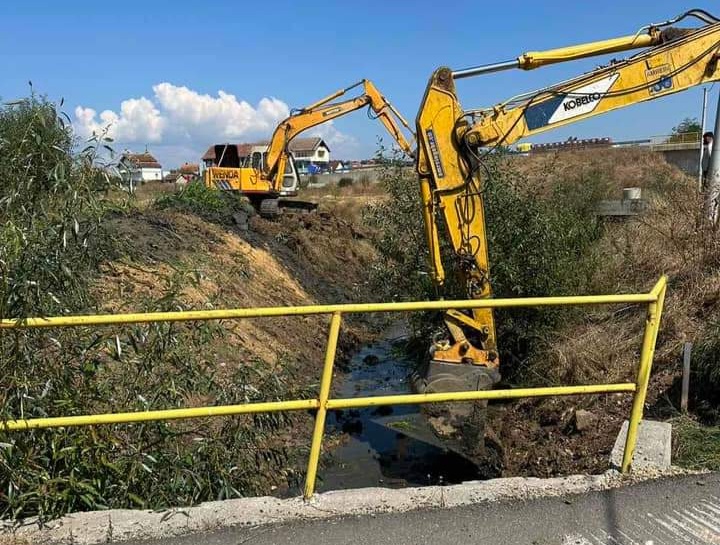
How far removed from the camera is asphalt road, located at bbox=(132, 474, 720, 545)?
3.17m

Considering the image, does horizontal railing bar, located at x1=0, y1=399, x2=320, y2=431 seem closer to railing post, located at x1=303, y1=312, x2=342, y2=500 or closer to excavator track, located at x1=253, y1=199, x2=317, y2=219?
railing post, located at x1=303, y1=312, x2=342, y2=500

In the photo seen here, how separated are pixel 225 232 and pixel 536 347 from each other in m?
8.71

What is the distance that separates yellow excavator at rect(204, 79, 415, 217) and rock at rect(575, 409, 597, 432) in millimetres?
9025

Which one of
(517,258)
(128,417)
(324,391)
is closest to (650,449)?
(324,391)

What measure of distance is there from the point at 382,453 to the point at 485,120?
411cm

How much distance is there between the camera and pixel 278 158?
765 inches

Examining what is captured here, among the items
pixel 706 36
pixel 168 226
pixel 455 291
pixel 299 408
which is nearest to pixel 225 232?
pixel 168 226

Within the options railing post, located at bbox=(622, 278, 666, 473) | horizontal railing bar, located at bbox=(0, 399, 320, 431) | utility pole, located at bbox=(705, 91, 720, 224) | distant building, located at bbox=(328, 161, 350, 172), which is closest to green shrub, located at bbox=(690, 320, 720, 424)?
railing post, located at bbox=(622, 278, 666, 473)

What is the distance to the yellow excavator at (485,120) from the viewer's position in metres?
6.86

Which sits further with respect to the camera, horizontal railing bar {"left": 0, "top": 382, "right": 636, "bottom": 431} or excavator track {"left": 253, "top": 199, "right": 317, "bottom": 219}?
excavator track {"left": 253, "top": 199, "right": 317, "bottom": 219}

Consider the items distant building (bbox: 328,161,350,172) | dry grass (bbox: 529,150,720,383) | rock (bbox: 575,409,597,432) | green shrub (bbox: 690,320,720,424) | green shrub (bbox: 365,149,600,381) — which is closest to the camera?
green shrub (bbox: 690,320,720,424)

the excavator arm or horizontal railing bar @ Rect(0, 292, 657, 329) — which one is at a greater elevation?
the excavator arm

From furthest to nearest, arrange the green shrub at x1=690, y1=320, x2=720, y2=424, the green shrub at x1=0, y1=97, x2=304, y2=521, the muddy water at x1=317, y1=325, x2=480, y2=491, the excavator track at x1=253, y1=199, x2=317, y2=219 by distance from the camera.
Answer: the excavator track at x1=253, y1=199, x2=317, y2=219 → the muddy water at x1=317, y1=325, x2=480, y2=491 → the green shrub at x1=690, y1=320, x2=720, y2=424 → the green shrub at x1=0, y1=97, x2=304, y2=521

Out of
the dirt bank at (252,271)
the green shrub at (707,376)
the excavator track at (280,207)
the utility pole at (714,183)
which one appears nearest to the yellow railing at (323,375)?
the dirt bank at (252,271)
